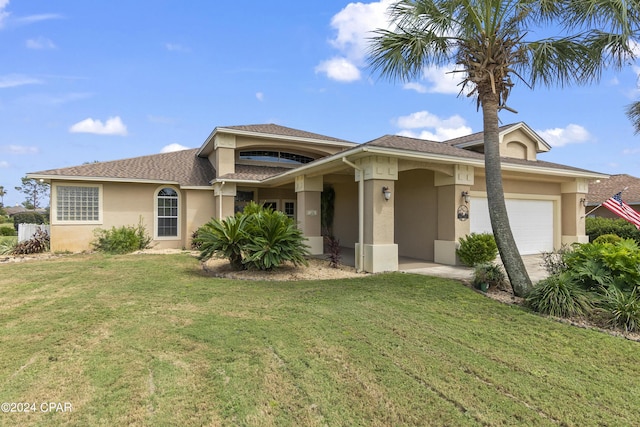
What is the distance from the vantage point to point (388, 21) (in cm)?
799

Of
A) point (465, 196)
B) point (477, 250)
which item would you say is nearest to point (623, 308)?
point (477, 250)

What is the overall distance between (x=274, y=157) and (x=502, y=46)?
13.8 m

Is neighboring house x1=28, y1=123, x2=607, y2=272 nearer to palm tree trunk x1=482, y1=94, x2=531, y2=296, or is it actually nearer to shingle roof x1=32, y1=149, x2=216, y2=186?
shingle roof x1=32, y1=149, x2=216, y2=186

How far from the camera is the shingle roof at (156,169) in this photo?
1516cm

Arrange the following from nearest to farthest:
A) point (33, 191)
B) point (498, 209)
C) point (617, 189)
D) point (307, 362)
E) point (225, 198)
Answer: point (307, 362), point (498, 209), point (225, 198), point (617, 189), point (33, 191)

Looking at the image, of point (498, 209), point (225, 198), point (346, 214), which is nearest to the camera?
point (498, 209)

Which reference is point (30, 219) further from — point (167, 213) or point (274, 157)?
point (274, 157)

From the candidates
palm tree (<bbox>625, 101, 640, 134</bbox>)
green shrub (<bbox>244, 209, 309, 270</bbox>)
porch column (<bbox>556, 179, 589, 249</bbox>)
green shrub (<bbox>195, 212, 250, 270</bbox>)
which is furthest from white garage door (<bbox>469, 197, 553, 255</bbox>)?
green shrub (<bbox>195, 212, 250, 270</bbox>)

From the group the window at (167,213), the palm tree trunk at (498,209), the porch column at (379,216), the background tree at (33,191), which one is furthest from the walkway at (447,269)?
the background tree at (33,191)

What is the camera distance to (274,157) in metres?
19.4

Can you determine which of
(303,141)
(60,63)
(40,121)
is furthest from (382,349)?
(40,121)

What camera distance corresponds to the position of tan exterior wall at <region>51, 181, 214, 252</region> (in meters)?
14.8

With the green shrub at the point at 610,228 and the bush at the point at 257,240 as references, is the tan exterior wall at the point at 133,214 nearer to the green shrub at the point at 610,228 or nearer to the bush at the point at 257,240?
the bush at the point at 257,240

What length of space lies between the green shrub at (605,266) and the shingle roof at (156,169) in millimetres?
15302
